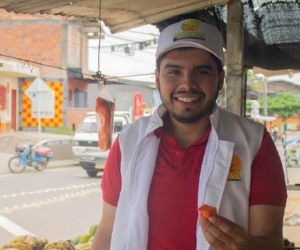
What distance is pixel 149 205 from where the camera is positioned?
1441 mm

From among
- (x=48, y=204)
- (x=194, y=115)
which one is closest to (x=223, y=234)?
(x=194, y=115)

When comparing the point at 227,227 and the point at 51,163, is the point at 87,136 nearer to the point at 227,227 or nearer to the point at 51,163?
the point at 51,163

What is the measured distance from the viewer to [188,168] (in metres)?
1.46

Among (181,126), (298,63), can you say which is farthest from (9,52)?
(181,126)

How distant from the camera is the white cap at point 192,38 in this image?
1481 millimetres

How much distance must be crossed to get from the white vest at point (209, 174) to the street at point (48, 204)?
3.76m

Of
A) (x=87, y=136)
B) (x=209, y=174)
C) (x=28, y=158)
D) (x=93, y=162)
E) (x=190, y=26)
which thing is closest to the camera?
(x=209, y=174)

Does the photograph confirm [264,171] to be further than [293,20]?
No

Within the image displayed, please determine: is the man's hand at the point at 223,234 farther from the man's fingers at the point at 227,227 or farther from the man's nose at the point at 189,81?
the man's nose at the point at 189,81

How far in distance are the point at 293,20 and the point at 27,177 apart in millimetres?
7927

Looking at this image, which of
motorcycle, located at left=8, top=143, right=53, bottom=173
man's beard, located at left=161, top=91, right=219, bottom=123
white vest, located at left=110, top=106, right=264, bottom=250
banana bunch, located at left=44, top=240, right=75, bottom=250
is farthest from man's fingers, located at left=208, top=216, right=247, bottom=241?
motorcycle, located at left=8, top=143, right=53, bottom=173

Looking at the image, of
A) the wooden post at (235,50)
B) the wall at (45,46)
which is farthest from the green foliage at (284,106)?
the wooden post at (235,50)

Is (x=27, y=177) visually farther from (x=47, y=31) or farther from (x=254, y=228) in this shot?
(x=254, y=228)

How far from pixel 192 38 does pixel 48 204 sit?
669 cm
